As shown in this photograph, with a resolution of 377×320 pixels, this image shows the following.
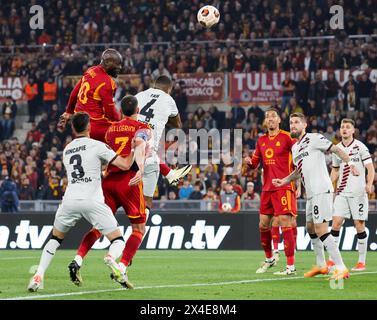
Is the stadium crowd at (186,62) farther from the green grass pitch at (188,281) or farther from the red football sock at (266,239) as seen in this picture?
the red football sock at (266,239)

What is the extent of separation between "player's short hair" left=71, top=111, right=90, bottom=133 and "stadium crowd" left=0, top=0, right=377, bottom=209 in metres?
Answer: 12.4

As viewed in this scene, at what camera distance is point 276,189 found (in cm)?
1341

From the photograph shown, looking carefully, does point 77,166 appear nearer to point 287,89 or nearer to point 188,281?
point 188,281

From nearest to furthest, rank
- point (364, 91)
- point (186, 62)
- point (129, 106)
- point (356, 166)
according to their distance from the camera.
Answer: point (129, 106) → point (356, 166) → point (364, 91) → point (186, 62)

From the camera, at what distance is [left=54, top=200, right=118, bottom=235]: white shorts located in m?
10.3

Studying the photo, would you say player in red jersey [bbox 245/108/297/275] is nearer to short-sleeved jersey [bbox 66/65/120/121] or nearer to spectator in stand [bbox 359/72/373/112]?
short-sleeved jersey [bbox 66/65/120/121]

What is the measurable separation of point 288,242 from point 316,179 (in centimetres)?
164

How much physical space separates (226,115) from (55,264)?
1254 centimetres

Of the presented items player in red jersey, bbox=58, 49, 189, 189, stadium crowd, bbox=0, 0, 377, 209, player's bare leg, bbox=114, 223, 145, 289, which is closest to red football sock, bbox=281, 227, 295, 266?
player's bare leg, bbox=114, 223, 145, 289

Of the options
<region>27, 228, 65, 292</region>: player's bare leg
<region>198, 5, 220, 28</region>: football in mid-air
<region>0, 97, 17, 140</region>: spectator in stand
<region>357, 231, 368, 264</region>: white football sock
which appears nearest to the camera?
<region>27, 228, 65, 292</region>: player's bare leg

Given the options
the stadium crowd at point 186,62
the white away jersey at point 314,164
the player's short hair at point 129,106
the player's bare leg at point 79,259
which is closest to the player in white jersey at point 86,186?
the player's bare leg at point 79,259

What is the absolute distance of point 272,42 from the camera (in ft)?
96.6

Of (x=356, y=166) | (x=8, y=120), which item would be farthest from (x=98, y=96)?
(x=8, y=120)
